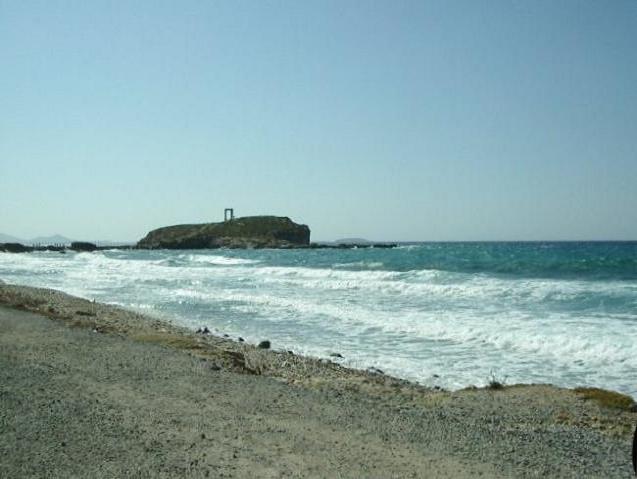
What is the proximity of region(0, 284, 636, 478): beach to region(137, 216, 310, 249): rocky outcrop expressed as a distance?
4239 inches

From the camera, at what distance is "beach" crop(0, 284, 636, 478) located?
5.41 metres

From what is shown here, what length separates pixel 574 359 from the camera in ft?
40.7

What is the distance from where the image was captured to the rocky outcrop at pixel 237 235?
121 metres

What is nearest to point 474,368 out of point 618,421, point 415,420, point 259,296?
point 618,421

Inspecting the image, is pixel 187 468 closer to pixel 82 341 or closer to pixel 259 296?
pixel 82 341

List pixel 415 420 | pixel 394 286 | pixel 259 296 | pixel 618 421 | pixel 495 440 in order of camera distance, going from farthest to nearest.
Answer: pixel 394 286 < pixel 259 296 < pixel 618 421 < pixel 415 420 < pixel 495 440

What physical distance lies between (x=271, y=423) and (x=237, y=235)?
11988cm

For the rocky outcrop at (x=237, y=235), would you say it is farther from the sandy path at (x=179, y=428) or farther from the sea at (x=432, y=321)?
the sandy path at (x=179, y=428)

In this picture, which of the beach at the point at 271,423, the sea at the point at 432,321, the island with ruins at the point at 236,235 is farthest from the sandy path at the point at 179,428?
the island with ruins at the point at 236,235

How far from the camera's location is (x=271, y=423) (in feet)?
21.8

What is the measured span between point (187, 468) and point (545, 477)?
130 inches

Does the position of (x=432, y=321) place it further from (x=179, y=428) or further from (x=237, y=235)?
(x=237, y=235)

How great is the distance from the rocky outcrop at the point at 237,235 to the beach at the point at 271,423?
10768 cm

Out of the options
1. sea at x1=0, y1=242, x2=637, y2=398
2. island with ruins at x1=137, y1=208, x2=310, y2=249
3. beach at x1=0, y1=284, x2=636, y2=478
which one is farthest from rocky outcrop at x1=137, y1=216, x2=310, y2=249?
beach at x1=0, y1=284, x2=636, y2=478
